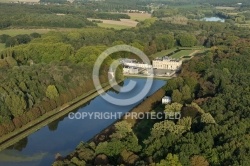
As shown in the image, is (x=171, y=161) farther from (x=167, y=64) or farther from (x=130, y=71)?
(x=167, y=64)

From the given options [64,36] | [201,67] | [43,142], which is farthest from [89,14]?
[43,142]

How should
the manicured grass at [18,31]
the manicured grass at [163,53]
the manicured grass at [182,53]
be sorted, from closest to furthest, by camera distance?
the manicured grass at [182,53]
the manicured grass at [163,53]
the manicured grass at [18,31]

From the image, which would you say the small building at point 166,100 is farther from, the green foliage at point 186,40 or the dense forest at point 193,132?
the green foliage at point 186,40

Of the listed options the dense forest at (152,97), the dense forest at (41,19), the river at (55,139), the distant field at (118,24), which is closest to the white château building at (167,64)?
the dense forest at (152,97)

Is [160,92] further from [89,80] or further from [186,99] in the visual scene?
[89,80]

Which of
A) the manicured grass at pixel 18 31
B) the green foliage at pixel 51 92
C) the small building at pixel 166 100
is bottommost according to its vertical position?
the small building at pixel 166 100
